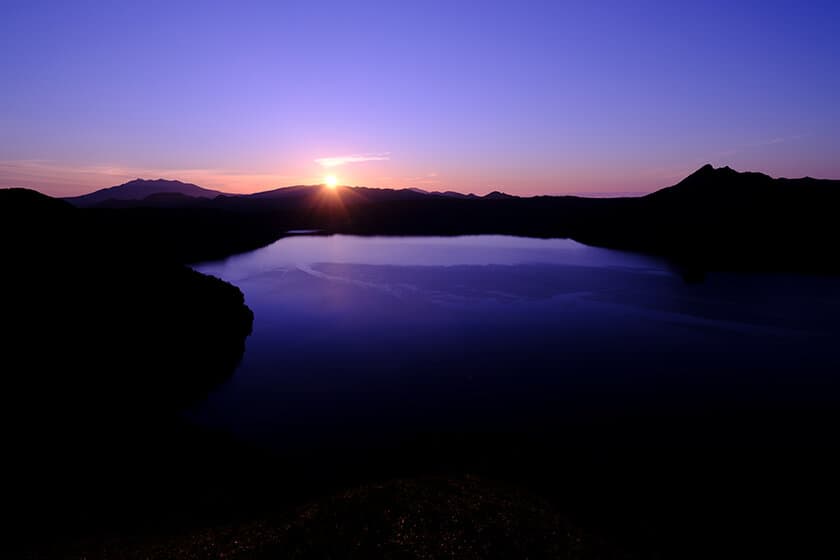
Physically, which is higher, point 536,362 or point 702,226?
point 702,226

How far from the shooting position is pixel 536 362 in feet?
113

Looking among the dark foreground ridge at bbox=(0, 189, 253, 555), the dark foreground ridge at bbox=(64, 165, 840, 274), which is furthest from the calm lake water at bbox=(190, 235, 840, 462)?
the dark foreground ridge at bbox=(64, 165, 840, 274)

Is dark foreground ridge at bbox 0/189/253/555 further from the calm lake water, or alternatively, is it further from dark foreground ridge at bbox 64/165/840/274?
dark foreground ridge at bbox 64/165/840/274

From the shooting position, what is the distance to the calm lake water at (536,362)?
2427 cm

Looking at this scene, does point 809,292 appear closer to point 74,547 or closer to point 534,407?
point 534,407

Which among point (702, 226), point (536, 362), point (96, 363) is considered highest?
point (702, 226)

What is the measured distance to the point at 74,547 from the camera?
14219 millimetres

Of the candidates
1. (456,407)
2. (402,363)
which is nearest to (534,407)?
(456,407)

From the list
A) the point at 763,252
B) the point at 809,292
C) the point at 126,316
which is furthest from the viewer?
the point at 763,252

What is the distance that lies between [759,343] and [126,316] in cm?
5551

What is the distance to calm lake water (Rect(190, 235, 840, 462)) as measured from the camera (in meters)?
24.3

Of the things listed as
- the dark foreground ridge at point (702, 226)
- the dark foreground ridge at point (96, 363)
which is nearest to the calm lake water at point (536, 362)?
the dark foreground ridge at point (96, 363)

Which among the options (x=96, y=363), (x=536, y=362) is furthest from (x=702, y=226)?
(x=96, y=363)

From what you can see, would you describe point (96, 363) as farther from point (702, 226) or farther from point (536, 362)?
point (702, 226)
